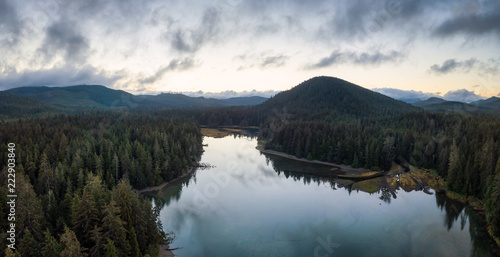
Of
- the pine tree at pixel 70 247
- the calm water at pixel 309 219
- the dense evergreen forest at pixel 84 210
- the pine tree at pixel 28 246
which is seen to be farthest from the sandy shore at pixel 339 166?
the pine tree at pixel 28 246

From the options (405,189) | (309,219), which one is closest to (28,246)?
(309,219)

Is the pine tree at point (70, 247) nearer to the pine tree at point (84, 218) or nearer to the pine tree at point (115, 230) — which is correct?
the pine tree at point (115, 230)

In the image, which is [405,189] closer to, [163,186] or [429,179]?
[429,179]

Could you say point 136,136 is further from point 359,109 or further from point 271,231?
point 359,109

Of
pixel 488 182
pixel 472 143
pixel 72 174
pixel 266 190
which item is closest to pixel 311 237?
pixel 266 190

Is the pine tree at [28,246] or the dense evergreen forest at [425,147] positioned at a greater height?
the dense evergreen forest at [425,147]

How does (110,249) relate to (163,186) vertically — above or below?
above

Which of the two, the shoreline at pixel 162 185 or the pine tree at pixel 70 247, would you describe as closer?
the pine tree at pixel 70 247

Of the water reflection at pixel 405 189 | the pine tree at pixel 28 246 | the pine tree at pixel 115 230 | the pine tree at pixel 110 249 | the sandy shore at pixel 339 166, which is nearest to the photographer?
the pine tree at pixel 28 246

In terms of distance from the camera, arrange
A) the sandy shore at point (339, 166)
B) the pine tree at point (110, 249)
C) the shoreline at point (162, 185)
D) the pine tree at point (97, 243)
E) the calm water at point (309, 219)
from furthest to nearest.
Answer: the sandy shore at point (339, 166), the shoreline at point (162, 185), the calm water at point (309, 219), the pine tree at point (97, 243), the pine tree at point (110, 249)
